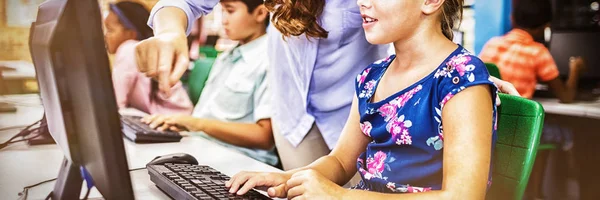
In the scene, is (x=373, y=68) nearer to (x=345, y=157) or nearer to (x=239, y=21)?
(x=345, y=157)

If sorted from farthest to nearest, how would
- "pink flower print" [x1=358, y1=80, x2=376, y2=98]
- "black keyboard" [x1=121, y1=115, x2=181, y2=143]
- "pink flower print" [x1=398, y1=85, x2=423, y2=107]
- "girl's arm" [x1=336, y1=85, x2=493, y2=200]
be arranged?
1. "black keyboard" [x1=121, y1=115, x2=181, y2=143]
2. "pink flower print" [x1=358, y1=80, x2=376, y2=98]
3. "pink flower print" [x1=398, y1=85, x2=423, y2=107]
4. "girl's arm" [x1=336, y1=85, x2=493, y2=200]

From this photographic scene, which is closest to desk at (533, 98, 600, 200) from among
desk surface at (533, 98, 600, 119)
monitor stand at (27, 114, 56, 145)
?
desk surface at (533, 98, 600, 119)

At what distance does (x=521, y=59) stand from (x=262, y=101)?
1.01m

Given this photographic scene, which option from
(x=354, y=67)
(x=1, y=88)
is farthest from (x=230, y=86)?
(x=1, y=88)

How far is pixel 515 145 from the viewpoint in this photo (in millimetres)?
1014

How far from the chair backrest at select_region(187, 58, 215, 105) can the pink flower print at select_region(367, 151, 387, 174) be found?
3.10 feet

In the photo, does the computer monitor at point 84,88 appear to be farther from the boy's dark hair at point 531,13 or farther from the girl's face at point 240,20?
the boy's dark hair at point 531,13

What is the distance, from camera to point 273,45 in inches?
60.0

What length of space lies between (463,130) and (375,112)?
200 mm

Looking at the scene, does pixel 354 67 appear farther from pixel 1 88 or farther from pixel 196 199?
pixel 1 88

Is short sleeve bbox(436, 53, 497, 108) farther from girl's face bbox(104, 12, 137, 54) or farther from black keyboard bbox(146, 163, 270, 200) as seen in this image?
girl's face bbox(104, 12, 137, 54)

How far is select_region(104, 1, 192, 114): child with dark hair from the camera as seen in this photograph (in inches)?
55.1

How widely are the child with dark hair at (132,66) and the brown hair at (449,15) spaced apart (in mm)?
584

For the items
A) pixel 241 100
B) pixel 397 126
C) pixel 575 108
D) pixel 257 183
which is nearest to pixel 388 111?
pixel 397 126
